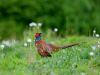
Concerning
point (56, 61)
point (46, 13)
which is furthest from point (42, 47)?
point (46, 13)

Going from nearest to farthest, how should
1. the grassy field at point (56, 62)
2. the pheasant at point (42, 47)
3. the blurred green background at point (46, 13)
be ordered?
the grassy field at point (56, 62) → the pheasant at point (42, 47) → the blurred green background at point (46, 13)

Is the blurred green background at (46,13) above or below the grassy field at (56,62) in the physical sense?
above

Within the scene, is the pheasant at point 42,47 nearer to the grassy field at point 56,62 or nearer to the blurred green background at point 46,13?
the grassy field at point 56,62

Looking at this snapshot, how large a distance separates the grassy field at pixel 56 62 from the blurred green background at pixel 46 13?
45.4 feet

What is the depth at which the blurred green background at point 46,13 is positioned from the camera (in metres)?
24.5

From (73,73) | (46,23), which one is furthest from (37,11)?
(73,73)

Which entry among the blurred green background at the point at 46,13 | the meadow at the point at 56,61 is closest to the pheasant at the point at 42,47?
the meadow at the point at 56,61

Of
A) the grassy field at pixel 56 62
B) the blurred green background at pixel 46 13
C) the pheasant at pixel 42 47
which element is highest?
the blurred green background at pixel 46 13

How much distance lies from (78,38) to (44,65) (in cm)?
298

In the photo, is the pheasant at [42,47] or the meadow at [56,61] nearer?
the meadow at [56,61]

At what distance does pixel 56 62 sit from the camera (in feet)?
30.4

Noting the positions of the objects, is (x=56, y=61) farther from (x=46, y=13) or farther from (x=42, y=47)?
(x=46, y=13)

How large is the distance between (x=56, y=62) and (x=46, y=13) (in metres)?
16.0

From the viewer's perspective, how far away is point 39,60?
954cm
